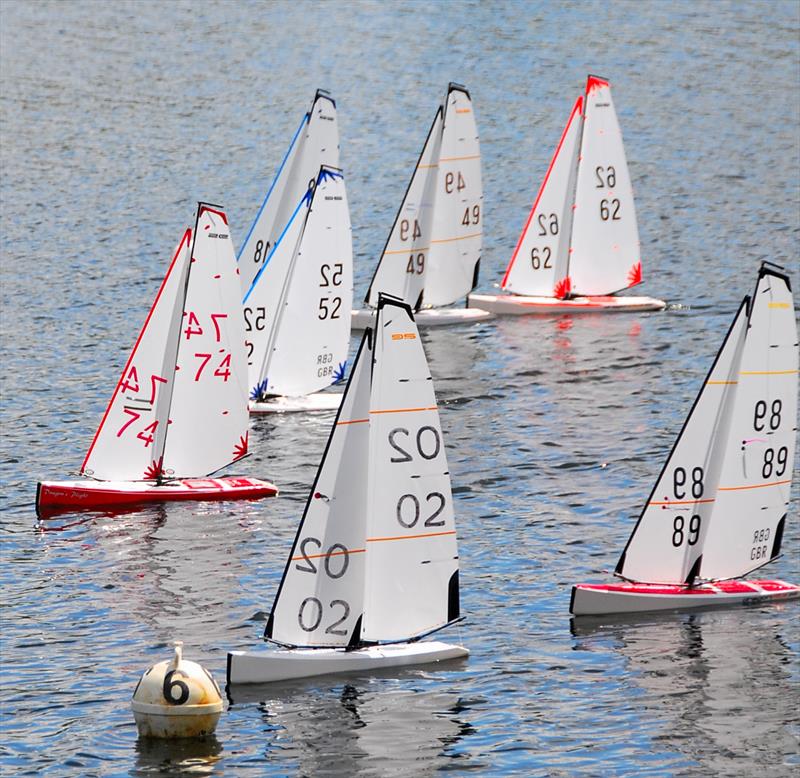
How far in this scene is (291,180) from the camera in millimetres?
54688

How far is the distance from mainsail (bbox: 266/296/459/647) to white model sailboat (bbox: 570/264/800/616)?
4535 mm

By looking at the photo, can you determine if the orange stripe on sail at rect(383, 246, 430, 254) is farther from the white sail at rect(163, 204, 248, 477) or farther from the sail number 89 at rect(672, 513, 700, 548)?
the sail number 89 at rect(672, 513, 700, 548)

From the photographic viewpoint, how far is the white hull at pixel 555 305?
62719 mm

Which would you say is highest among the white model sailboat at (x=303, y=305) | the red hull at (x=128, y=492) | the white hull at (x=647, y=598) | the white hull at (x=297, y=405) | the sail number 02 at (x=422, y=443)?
the white model sailboat at (x=303, y=305)

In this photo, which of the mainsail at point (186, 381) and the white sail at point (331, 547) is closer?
the white sail at point (331, 547)

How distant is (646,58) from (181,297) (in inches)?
2720

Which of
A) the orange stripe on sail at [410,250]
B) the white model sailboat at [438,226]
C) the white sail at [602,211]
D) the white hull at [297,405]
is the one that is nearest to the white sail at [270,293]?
the white hull at [297,405]

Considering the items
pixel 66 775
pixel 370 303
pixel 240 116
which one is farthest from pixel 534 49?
pixel 66 775

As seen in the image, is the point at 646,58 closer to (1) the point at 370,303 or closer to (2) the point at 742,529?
(1) the point at 370,303

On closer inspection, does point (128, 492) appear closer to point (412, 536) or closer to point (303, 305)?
point (303, 305)

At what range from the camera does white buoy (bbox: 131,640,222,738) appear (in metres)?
29.8

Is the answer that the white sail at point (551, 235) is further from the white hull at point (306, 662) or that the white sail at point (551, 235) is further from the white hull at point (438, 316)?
the white hull at point (306, 662)

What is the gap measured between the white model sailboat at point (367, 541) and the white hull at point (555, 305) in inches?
1213

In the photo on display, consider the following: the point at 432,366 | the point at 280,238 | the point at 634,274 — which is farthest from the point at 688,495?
the point at 634,274
